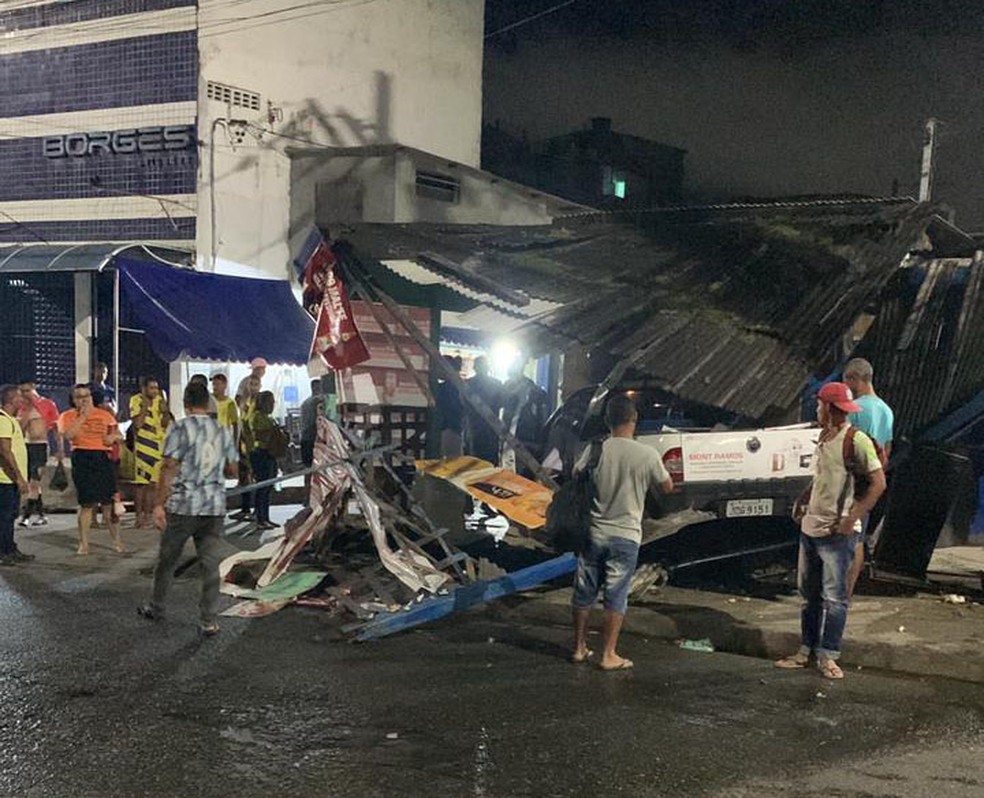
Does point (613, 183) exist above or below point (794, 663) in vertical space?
above

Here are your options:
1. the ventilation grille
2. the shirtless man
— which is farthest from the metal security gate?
the shirtless man

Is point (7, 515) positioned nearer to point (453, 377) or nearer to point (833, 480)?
point (453, 377)

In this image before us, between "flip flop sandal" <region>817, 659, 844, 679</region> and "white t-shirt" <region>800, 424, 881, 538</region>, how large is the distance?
2.65 feet

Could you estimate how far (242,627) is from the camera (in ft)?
21.5

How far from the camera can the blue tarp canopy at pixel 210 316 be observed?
525 inches

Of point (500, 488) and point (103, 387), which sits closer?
point (500, 488)

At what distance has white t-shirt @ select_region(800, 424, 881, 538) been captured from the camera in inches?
217

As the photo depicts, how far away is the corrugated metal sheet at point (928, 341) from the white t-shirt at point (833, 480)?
2380mm

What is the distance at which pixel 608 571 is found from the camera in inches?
223

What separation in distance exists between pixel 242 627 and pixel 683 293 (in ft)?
16.7

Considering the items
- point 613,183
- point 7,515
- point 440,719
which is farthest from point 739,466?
point 613,183

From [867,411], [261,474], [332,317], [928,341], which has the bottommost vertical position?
[261,474]

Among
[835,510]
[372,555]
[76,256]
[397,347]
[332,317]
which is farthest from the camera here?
[76,256]

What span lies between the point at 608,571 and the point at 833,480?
1.53m
